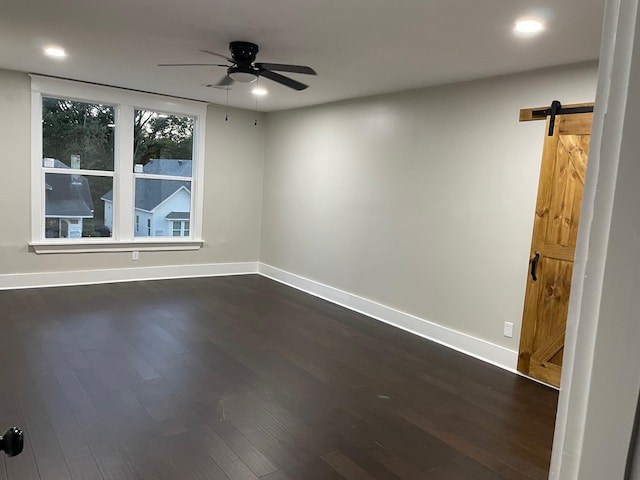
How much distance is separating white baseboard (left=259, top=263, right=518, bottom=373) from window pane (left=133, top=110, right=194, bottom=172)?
7.49ft

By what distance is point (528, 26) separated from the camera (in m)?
2.79

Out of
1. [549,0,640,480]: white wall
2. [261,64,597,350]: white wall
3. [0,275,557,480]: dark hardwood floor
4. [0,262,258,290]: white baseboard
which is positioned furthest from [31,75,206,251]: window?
[549,0,640,480]: white wall

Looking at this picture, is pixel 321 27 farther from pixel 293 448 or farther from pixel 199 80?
pixel 293 448

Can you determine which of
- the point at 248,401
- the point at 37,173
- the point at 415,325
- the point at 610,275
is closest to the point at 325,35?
the point at 248,401

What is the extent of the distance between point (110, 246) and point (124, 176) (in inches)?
36.4

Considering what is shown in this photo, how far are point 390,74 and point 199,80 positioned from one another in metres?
2.06

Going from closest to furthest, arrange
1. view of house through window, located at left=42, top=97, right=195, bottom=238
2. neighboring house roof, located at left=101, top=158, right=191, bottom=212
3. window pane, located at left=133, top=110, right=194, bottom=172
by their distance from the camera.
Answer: view of house through window, located at left=42, top=97, right=195, bottom=238, window pane, located at left=133, top=110, right=194, bottom=172, neighboring house roof, located at left=101, top=158, right=191, bottom=212

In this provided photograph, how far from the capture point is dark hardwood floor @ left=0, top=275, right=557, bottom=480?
2.35m

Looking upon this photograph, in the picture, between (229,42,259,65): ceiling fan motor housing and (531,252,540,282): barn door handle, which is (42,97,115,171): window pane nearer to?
(229,42,259,65): ceiling fan motor housing

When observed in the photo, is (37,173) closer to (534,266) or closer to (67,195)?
(67,195)

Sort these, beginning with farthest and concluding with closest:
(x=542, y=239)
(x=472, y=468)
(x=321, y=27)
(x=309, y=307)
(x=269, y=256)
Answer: (x=269, y=256)
(x=309, y=307)
(x=542, y=239)
(x=321, y=27)
(x=472, y=468)

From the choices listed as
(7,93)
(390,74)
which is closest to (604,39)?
A: (390,74)

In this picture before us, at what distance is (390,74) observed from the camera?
13.6ft

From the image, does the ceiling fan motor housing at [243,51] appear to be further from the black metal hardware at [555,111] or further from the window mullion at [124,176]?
the window mullion at [124,176]
